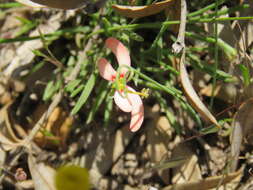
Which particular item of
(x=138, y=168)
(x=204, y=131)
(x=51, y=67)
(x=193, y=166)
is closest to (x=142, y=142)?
(x=138, y=168)

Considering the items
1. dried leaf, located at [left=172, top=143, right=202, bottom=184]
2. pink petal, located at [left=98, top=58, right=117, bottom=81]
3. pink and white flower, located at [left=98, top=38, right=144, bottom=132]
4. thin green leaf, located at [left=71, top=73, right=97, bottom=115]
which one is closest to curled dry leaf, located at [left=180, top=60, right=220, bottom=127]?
pink and white flower, located at [left=98, top=38, right=144, bottom=132]

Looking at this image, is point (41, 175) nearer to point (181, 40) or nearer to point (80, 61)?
point (80, 61)

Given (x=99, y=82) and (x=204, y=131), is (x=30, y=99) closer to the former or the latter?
(x=99, y=82)

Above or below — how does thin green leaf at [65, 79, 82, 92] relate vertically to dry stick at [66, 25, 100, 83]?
below

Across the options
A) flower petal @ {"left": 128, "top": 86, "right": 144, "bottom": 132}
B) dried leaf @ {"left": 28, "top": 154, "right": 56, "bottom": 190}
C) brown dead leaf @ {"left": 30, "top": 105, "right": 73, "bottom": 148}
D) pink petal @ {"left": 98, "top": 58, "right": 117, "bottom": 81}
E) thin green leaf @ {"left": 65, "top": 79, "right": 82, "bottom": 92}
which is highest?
pink petal @ {"left": 98, "top": 58, "right": 117, "bottom": 81}

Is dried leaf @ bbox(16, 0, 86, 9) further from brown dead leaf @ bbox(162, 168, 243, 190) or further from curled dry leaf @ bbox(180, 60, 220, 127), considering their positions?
brown dead leaf @ bbox(162, 168, 243, 190)
